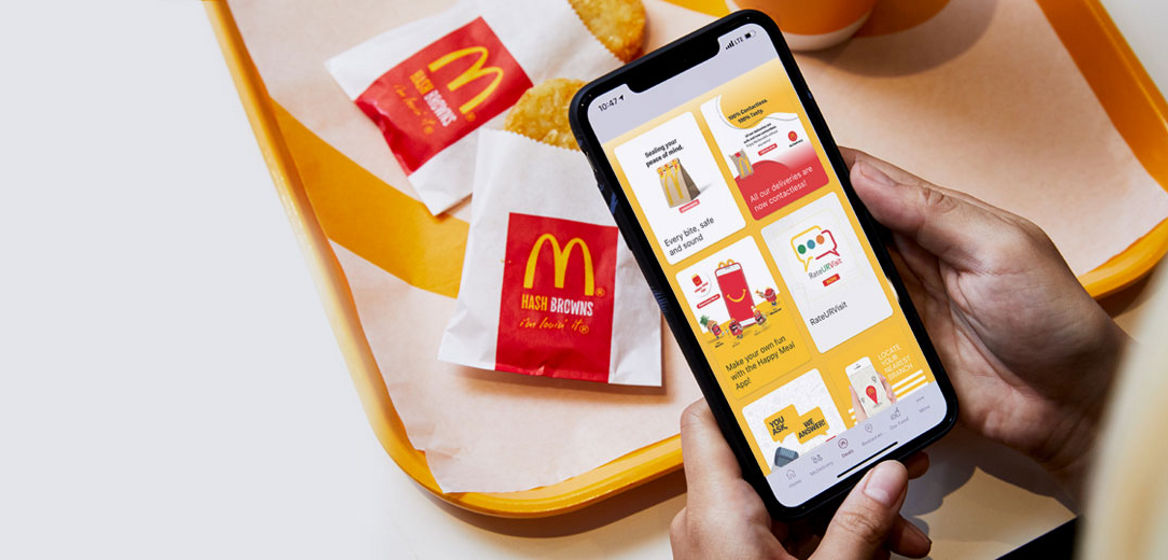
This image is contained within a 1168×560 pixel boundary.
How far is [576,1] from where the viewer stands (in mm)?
744

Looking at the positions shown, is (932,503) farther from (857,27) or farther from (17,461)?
(17,461)

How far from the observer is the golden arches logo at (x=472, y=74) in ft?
2.39

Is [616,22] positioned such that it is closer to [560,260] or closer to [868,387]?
[560,260]

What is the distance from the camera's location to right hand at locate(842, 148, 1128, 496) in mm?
614

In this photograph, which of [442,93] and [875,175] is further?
[442,93]

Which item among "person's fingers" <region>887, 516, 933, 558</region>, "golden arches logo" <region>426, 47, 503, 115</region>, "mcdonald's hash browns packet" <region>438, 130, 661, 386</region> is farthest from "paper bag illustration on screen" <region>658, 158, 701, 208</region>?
"person's fingers" <region>887, 516, 933, 558</region>

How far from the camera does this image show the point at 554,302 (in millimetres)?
696

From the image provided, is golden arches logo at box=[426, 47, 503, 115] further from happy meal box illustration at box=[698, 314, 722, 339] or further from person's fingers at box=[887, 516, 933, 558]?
person's fingers at box=[887, 516, 933, 558]

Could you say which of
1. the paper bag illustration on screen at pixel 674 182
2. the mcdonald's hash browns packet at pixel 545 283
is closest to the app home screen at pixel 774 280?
the paper bag illustration on screen at pixel 674 182

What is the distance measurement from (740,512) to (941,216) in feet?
0.91

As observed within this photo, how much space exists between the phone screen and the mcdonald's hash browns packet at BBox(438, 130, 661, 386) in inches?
4.0

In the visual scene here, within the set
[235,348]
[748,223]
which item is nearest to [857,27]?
[748,223]

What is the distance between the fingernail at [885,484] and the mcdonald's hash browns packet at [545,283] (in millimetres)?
196

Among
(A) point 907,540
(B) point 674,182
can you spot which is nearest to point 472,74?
(B) point 674,182
